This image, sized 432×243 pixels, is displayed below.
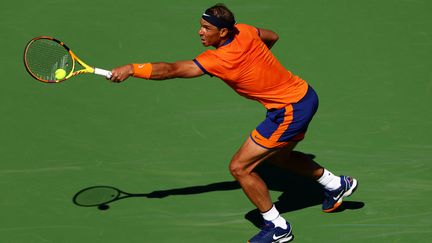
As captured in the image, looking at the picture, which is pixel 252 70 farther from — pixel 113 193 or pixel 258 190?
pixel 113 193

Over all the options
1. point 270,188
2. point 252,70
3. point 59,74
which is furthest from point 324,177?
point 59,74

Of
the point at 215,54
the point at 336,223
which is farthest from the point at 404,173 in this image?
the point at 215,54

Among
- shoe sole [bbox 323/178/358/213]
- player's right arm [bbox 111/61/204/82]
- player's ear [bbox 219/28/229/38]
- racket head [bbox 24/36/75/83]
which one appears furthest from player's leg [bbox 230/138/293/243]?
racket head [bbox 24/36/75/83]

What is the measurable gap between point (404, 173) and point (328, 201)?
1042mm

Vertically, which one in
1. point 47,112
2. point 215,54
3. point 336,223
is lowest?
point 336,223

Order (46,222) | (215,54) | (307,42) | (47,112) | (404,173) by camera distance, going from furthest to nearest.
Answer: (307,42) → (47,112) → (404,173) → (46,222) → (215,54)

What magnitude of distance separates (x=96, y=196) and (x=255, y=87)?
6.93 feet

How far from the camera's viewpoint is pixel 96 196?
9398 millimetres

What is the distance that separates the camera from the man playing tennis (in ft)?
27.3

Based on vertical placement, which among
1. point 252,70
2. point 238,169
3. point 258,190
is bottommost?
point 258,190

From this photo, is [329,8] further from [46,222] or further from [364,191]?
[46,222]

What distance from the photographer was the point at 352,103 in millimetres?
11078

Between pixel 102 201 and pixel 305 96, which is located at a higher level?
pixel 305 96

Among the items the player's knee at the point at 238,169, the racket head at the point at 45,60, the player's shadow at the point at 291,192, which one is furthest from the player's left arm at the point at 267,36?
the racket head at the point at 45,60
